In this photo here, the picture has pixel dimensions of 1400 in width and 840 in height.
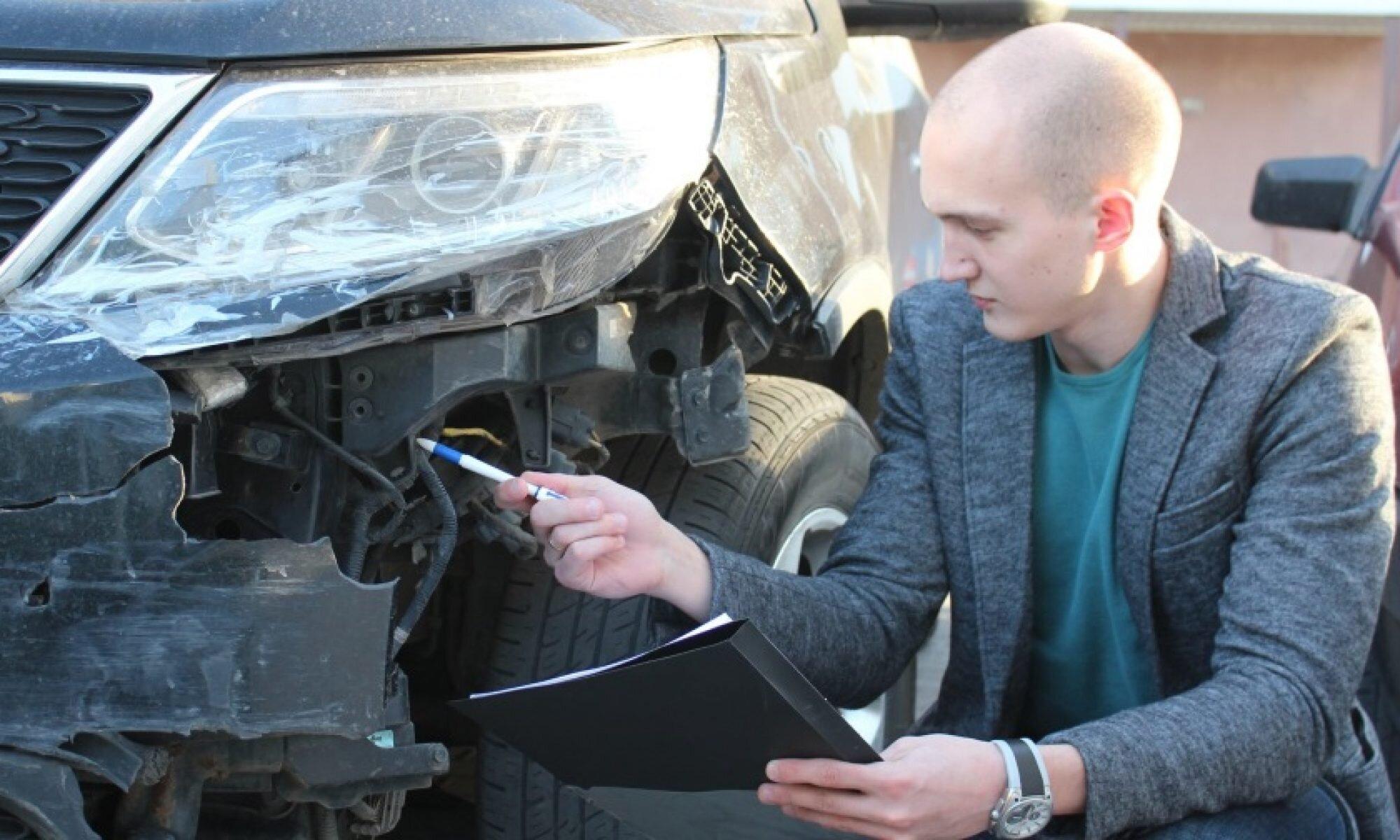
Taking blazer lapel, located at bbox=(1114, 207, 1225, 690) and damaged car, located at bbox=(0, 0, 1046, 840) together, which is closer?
damaged car, located at bbox=(0, 0, 1046, 840)

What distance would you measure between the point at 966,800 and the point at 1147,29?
9966 mm

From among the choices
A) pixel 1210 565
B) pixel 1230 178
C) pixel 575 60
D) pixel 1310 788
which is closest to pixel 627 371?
pixel 575 60

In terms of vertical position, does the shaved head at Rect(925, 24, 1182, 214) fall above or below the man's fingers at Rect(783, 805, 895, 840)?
above

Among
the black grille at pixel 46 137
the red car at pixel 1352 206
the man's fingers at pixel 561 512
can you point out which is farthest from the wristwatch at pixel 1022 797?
the red car at pixel 1352 206

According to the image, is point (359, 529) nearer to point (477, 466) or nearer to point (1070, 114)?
point (477, 466)

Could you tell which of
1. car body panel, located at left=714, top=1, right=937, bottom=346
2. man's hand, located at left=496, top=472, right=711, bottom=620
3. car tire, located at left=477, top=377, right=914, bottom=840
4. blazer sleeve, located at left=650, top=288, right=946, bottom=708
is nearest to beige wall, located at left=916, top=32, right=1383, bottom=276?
car body panel, located at left=714, top=1, right=937, bottom=346

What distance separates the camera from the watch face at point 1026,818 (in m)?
2.12

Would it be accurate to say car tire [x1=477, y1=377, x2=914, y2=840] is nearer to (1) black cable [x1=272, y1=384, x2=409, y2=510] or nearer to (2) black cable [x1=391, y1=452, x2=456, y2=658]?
(2) black cable [x1=391, y1=452, x2=456, y2=658]

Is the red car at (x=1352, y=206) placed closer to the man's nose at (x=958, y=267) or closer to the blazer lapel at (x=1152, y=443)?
the blazer lapel at (x=1152, y=443)

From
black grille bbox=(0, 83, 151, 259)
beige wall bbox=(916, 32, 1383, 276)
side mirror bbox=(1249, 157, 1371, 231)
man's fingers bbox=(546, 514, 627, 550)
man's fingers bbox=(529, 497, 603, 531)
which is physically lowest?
beige wall bbox=(916, 32, 1383, 276)

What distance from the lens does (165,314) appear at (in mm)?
1888

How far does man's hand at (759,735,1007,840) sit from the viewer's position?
2.02 m

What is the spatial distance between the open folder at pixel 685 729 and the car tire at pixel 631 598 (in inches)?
12.4

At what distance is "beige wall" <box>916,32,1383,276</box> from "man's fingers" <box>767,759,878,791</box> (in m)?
9.25
